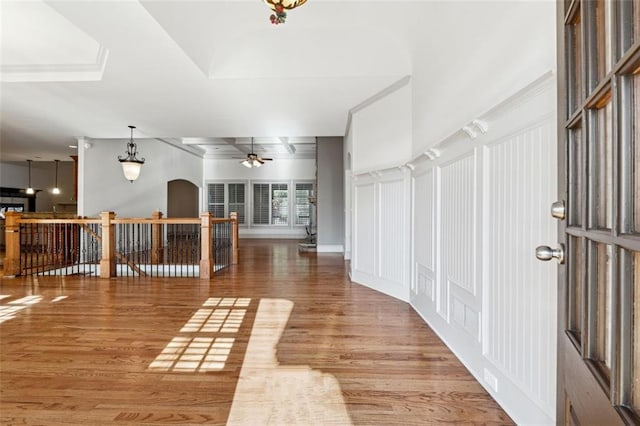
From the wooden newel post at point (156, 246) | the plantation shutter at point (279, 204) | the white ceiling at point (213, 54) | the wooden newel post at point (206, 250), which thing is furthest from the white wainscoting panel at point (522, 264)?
the plantation shutter at point (279, 204)

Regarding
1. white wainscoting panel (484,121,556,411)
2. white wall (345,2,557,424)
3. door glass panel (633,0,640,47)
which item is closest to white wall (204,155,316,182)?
white wall (345,2,557,424)

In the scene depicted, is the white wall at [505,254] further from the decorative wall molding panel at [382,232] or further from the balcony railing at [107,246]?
the balcony railing at [107,246]

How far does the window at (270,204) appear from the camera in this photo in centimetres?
1311

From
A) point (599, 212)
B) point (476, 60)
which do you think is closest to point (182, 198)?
point (476, 60)

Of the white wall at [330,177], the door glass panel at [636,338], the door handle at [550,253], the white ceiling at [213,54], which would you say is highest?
the white ceiling at [213,54]

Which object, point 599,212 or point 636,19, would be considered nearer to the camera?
point 636,19

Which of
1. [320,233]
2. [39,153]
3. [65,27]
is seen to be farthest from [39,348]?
[39,153]

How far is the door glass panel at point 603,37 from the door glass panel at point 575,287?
1.19ft

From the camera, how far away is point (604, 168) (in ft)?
2.15

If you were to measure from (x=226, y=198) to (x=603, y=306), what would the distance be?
13253 millimetres

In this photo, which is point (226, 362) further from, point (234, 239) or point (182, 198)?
point (182, 198)

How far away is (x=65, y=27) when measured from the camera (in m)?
3.75

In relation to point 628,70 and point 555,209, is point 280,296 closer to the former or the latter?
point 555,209

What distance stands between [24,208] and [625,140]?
17.4 meters
